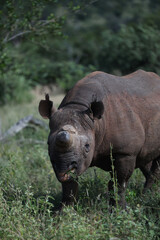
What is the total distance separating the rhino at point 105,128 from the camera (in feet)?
15.1

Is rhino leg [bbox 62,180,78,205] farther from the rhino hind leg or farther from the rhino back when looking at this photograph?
the rhino hind leg

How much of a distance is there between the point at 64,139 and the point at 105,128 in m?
0.88

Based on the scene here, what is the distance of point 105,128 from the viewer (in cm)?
514

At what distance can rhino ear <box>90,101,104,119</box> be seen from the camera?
4.85 metres

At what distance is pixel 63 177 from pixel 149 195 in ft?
4.53

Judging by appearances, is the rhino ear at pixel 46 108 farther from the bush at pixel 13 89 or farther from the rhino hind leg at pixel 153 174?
the bush at pixel 13 89

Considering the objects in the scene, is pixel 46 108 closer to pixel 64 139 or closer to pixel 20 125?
pixel 64 139

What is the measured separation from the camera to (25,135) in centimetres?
923

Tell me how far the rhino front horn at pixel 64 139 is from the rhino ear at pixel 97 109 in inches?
22.6

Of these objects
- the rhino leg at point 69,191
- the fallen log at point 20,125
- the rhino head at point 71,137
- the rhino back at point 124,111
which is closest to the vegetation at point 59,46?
the fallen log at point 20,125

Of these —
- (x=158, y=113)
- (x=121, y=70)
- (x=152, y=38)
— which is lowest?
(x=121, y=70)

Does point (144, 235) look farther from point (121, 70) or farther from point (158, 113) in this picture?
point (121, 70)

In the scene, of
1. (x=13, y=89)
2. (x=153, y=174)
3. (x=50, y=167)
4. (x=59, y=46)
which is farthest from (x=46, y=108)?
(x=59, y=46)

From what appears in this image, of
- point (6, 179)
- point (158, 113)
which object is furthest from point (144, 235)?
point (6, 179)
